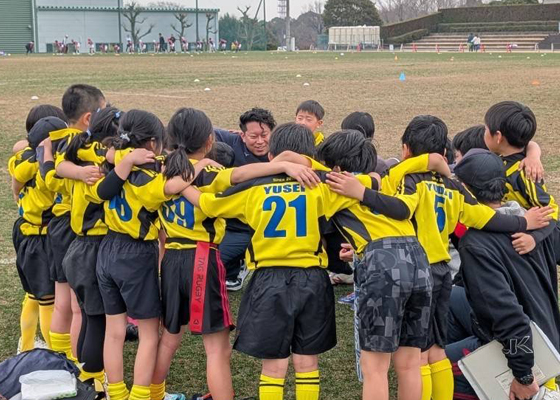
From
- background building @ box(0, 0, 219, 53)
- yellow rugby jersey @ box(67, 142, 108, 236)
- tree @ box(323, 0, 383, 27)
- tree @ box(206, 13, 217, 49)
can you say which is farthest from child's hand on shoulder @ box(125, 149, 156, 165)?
tree @ box(323, 0, 383, 27)

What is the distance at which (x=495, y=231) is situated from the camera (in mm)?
3619

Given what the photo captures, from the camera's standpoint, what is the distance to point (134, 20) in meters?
76.4

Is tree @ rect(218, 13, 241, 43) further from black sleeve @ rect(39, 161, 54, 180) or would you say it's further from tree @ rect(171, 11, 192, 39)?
black sleeve @ rect(39, 161, 54, 180)

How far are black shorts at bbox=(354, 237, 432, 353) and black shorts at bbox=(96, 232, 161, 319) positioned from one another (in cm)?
109

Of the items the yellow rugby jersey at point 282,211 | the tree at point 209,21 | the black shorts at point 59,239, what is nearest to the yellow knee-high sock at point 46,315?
the black shorts at point 59,239

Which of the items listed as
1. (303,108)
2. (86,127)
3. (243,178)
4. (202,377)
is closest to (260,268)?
(243,178)

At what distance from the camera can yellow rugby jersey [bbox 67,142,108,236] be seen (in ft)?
12.9

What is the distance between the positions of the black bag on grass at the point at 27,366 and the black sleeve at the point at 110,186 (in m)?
0.86

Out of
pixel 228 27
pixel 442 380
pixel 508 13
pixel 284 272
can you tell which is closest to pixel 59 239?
pixel 284 272

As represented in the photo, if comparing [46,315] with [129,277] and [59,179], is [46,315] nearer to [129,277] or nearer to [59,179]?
[59,179]

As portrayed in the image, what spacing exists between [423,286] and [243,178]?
96 cm

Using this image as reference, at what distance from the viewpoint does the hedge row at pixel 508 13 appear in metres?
61.9

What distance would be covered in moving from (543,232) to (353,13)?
81.6m

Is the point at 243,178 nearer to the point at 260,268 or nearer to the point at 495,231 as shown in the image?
the point at 260,268
